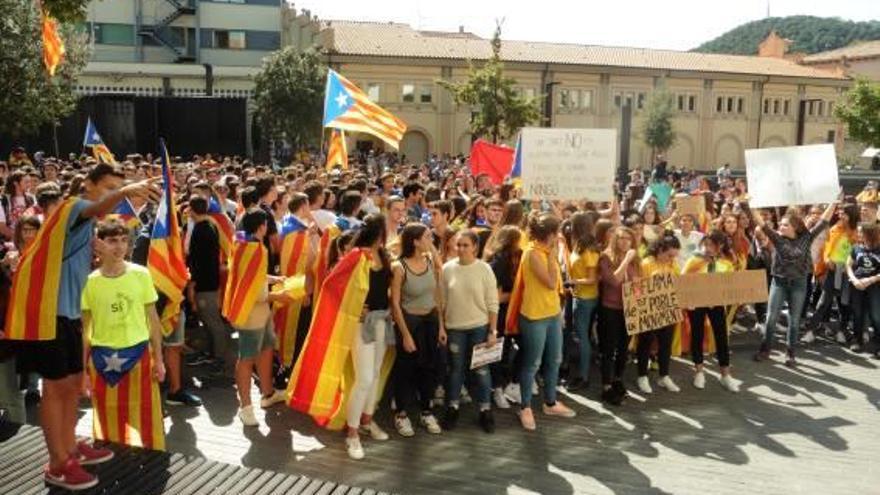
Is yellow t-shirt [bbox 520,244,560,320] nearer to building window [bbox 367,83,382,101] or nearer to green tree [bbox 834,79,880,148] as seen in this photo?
building window [bbox 367,83,382,101]

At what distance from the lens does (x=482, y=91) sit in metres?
37.5

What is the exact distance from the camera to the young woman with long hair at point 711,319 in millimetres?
7902

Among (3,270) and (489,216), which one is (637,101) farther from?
(3,270)

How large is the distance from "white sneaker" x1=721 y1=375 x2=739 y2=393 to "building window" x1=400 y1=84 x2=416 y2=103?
43292 millimetres

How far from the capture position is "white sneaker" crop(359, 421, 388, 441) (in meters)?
6.31

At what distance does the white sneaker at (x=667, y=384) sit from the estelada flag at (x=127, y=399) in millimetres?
4906

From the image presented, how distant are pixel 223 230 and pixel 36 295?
3476mm

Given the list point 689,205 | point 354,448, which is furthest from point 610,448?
point 689,205

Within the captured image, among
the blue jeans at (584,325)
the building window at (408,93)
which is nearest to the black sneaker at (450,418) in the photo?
the blue jeans at (584,325)

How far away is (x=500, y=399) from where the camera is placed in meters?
7.20

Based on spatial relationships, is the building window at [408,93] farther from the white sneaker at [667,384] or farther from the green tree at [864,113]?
the white sneaker at [667,384]

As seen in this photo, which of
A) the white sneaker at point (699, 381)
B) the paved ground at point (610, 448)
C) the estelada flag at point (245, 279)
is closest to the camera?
the paved ground at point (610, 448)

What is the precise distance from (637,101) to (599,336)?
50.6 metres

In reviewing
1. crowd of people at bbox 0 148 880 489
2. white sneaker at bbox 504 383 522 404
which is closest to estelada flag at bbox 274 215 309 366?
crowd of people at bbox 0 148 880 489
